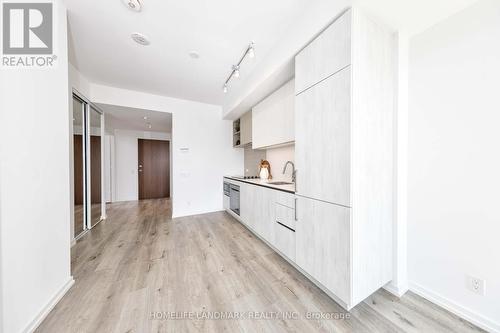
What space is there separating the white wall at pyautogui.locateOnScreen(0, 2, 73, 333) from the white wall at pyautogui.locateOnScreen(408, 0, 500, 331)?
9.82ft

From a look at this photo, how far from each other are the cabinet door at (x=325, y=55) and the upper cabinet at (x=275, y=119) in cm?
60

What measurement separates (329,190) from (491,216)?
1029 mm

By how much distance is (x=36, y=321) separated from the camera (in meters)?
1.19

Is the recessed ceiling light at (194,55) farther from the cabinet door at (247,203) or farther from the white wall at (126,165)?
the white wall at (126,165)

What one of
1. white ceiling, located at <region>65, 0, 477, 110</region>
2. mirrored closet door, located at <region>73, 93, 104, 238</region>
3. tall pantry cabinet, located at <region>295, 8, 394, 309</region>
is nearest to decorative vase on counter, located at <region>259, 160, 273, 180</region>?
white ceiling, located at <region>65, 0, 477, 110</region>

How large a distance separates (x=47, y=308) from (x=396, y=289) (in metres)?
2.85

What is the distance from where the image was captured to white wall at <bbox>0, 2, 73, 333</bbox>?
105 cm

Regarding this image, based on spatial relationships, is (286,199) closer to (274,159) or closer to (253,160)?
(274,159)

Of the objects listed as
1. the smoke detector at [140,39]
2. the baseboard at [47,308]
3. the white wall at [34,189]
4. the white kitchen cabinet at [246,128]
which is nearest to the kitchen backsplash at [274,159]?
the white kitchen cabinet at [246,128]

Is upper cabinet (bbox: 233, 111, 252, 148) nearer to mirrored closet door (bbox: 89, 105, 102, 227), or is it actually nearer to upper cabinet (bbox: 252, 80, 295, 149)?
upper cabinet (bbox: 252, 80, 295, 149)

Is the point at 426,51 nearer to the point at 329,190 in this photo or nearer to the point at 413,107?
the point at 413,107

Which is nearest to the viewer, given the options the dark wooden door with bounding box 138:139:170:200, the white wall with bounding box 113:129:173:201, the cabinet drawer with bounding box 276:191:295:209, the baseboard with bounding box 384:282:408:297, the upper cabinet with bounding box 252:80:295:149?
the baseboard with bounding box 384:282:408:297

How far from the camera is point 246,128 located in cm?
370

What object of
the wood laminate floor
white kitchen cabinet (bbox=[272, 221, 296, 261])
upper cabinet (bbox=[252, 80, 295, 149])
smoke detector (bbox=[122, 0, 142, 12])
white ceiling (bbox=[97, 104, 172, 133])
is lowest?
the wood laminate floor
